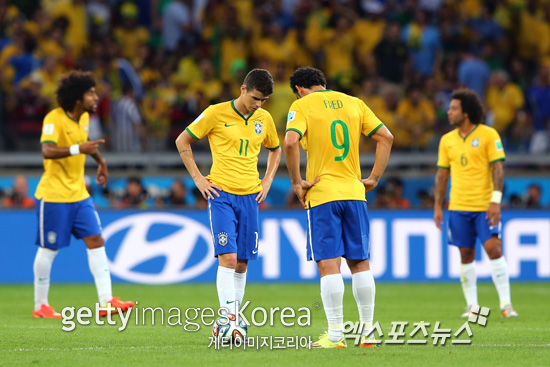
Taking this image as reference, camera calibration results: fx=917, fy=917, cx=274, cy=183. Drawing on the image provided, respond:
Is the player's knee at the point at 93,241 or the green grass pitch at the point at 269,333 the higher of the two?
the player's knee at the point at 93,241

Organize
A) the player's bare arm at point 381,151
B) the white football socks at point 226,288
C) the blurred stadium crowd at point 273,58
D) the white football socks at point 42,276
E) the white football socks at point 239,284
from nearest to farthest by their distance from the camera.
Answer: the player's bare arm at point 381,151
the white football socks at point 226,288
the white football socks at point 239,284
the white football socks at point 42,276
the blurred stadium crowd at point 273,58

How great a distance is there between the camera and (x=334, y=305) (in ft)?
25.3

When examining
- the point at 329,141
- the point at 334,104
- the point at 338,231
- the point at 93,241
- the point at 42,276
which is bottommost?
the point at 42,276

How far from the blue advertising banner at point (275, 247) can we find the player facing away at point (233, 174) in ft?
22.3

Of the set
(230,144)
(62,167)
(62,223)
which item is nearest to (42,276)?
(62,223)

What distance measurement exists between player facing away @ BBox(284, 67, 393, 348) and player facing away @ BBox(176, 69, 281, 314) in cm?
61

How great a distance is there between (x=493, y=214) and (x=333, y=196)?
3442 millimetres

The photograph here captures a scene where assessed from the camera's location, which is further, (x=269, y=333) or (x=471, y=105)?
(x=471, y=105)

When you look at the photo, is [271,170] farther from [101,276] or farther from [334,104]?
[101,276]

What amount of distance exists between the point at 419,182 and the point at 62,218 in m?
8.28

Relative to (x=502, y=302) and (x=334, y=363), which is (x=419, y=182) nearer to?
(x=502, y=302)

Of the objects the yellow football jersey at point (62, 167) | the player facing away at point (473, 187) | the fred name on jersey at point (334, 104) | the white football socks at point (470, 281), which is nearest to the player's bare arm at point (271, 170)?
the fred name on jersey at point (334, 104)

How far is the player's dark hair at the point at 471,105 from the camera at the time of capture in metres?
→ 11.0

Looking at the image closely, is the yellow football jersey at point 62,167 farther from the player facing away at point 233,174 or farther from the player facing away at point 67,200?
the player facing away at point 233,174
